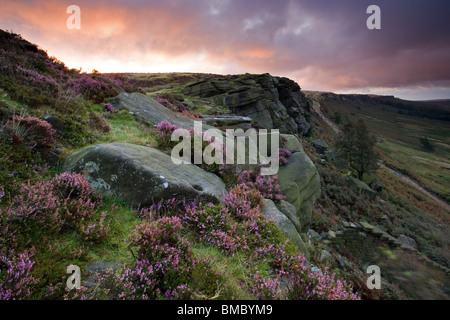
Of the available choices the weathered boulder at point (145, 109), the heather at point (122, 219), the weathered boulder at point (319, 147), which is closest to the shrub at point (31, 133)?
the heather at point (122, 219)

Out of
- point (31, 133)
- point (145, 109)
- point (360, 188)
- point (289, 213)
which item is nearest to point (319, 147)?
point (360, 188)

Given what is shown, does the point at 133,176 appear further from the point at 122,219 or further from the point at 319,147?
the point at 319,147

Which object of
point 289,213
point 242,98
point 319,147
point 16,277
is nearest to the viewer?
point 16,277

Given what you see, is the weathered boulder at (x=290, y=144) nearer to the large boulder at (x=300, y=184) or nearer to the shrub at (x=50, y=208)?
the large boulder at (x=300, y=184)

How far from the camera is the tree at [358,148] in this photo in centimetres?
3691

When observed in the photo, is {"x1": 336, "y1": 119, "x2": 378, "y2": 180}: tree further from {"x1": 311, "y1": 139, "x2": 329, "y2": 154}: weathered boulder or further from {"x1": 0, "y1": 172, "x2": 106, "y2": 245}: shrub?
{"x1": 0, "y1": 172, "x2": 106, "y2": 245}: shrub

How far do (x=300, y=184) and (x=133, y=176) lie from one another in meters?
9.00

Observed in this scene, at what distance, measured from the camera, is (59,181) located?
4422mm

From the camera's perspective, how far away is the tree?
3691 centimetres

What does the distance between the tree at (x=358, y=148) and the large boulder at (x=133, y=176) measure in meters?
39.3

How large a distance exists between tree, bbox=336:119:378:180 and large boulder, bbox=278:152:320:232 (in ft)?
98.3

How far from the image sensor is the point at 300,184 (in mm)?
11484
